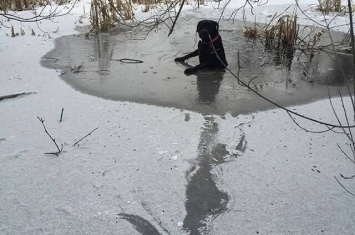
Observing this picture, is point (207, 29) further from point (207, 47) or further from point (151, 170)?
point (151, 170)

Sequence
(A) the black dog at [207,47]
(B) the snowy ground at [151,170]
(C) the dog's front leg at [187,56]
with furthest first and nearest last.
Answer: (C) the dog's front leg at [187,56] → (A) the black dog at [207,47] → (B) the snowy ground at [151,170]

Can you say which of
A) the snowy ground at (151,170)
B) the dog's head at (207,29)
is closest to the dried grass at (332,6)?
the dog's head at (207,29)

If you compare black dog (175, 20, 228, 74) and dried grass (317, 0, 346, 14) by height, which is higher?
dried grass (317, 0, 346, 14)

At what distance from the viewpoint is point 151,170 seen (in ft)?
7.61

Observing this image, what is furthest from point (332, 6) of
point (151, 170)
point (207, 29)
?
point (151, 170)

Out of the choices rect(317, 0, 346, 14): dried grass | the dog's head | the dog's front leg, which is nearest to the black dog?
the dog's head

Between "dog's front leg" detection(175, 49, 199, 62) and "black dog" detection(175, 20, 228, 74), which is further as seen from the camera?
"dog's front leg" detection(175, 49, 199, 62)

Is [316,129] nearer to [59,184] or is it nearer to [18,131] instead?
[59,184]

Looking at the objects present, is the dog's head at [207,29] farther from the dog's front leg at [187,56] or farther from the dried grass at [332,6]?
the dried grass at [332,6]

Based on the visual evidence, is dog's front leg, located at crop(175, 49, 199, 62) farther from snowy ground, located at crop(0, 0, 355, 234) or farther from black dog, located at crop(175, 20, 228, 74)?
snowy ground, located at crop(0, 0, 355, 234)

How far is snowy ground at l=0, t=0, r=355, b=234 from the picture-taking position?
6.21 ft

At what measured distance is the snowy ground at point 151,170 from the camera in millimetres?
1893

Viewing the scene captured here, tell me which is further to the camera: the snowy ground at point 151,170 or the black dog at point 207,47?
the black dog at point 207,47

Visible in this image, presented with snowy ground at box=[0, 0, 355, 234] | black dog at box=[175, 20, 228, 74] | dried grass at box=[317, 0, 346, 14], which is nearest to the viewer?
snowy ground at box=[0, 0, 355, 234]
